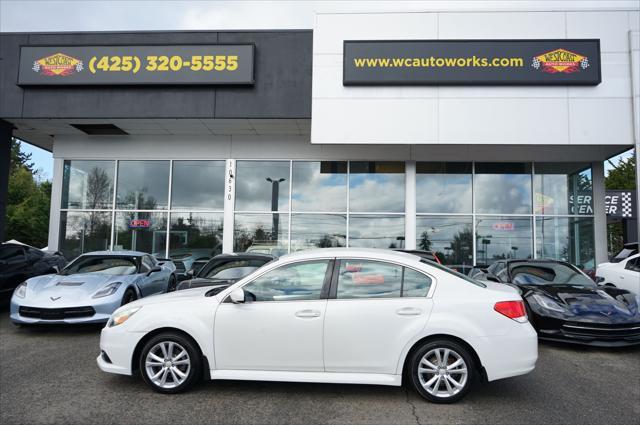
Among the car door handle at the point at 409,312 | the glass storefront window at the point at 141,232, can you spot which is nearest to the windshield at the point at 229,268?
the car door handle at the point at 409,312

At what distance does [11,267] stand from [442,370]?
9.17 m

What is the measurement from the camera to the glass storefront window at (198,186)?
13.8 meters

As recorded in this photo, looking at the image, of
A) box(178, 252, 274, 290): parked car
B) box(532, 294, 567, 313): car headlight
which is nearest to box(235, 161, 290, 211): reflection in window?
box(178, 252, 274, 290): parked car

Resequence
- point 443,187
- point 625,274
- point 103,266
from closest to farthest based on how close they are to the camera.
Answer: point 103,266, point 625,274, point 443,187

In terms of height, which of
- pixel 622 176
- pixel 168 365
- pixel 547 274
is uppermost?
pixel 622 176

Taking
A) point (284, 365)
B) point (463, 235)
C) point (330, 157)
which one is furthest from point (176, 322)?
point (463, 235)

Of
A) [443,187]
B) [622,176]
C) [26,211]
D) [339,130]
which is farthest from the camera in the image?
[26,211]

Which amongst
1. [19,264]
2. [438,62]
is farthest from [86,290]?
[438,62]

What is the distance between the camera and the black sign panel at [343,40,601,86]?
10945 mm

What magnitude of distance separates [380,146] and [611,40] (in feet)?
22.0

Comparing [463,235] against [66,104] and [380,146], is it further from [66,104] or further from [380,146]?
[66,104]

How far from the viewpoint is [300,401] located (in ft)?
13.2

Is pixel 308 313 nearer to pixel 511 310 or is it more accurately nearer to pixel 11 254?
pixel 511 310

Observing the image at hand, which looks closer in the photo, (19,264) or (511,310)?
Result: (511,310)
